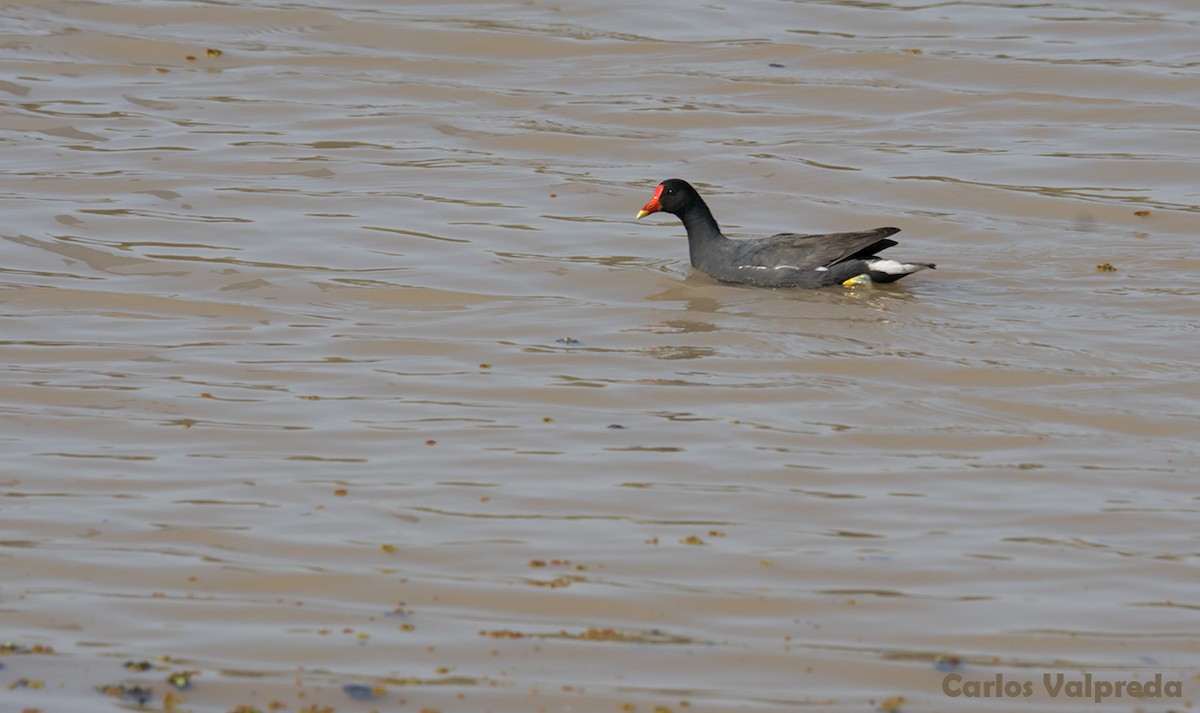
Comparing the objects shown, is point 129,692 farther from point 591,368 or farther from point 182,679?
point 591,368

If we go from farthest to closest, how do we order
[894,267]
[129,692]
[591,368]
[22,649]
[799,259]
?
[799,259] → [894,267] → [591,368] → [22,649] → [129,692]

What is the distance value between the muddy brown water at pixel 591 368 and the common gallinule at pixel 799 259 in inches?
5.7

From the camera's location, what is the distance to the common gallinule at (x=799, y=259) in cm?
1065

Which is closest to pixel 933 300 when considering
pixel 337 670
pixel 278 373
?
pixel 278 373

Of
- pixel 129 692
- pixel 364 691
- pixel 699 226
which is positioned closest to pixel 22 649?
pixel 129 692

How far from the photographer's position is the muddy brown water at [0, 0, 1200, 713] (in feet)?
19.1

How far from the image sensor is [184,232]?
11555mm

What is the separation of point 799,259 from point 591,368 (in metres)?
2.44

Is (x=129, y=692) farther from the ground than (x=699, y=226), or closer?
closer

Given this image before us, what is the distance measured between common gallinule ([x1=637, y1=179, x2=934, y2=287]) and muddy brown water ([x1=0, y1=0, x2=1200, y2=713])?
5.7 inches

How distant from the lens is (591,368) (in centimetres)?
885

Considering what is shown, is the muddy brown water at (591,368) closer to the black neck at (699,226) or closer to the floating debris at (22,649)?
the floating debris at (22,649)

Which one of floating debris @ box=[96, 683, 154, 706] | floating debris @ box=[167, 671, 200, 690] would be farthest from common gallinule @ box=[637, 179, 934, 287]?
floating debris @ box=[96, 683, 154, 706]

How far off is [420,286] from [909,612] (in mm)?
5150
